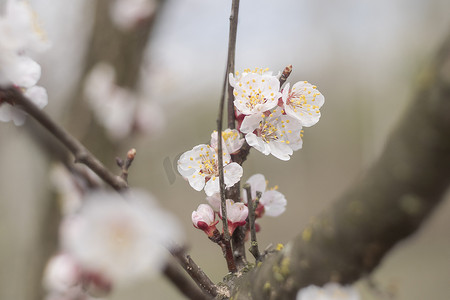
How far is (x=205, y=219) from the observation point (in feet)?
2.01

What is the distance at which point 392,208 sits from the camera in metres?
0.33

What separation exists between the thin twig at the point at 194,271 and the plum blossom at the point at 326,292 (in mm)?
127

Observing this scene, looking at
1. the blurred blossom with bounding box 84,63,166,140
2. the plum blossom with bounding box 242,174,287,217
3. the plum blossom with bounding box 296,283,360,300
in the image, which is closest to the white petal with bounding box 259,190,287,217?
the plum blossom with bounding box 242,174,287,217

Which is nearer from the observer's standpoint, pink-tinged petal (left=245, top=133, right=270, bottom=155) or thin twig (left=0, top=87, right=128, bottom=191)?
thin twig (left=0, top=87, right=128, bottom=191)

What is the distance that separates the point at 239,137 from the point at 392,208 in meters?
0.29

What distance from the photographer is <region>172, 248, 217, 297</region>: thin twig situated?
1.50ft

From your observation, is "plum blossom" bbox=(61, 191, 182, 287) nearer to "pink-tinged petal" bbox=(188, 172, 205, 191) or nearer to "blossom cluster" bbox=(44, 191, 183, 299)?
"blossom cluster" bbox=(44, 191, 183, 299)

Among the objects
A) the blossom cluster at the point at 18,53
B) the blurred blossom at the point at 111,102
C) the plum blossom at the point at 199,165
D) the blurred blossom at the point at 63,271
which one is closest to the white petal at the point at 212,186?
the plum blossom at the point at 199,165

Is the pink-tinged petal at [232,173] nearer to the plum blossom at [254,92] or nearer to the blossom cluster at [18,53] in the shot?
the plum blossom at [254,92]

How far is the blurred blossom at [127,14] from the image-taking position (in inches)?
64.4

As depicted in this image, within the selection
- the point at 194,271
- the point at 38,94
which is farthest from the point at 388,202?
the point at 38,94

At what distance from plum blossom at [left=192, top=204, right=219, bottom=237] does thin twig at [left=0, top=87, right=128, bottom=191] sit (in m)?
0.22

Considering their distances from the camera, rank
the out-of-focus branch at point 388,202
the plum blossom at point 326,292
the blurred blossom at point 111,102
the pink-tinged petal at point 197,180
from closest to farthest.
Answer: the out-of-focus branch at point 388,202
the plum blossom at point 326,292
the pink-tinged petal at point 197,180
the blurred blossom at point 111,102

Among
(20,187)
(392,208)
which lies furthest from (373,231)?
(20,187)
